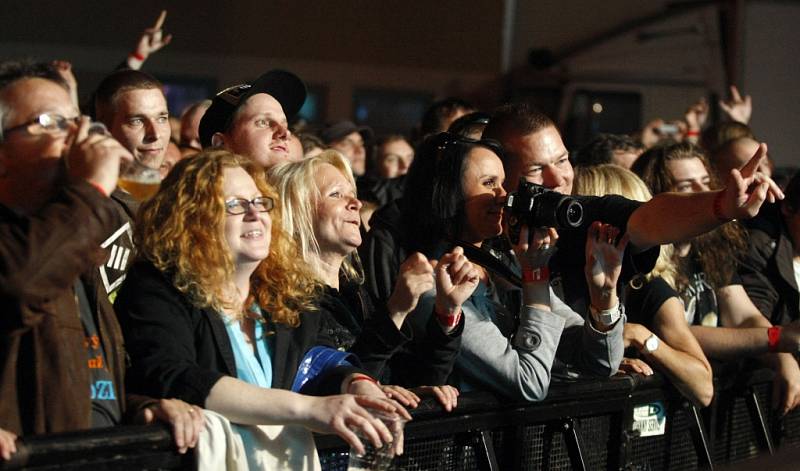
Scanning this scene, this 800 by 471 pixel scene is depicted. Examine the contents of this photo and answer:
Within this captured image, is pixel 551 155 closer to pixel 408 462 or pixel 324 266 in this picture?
pixel 324 266

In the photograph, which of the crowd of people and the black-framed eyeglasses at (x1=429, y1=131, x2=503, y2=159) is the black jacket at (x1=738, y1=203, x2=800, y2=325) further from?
the black-framed eyeglasses at (x1=429, y1=131, x2=503, y2=159)

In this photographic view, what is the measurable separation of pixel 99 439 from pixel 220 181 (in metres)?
0.79

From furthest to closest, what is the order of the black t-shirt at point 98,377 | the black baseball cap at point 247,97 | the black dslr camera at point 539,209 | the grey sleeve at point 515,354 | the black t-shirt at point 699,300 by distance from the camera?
the black t-shirt at point 699,300 → the black baseball cap at point 247,97 → the grey sleeve at point 515,354 → the black dslr camera at point 539,209 → the black t-shirt at point 98,377

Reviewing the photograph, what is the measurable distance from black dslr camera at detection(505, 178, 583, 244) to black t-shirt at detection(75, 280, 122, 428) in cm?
117

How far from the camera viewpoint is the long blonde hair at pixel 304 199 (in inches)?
138

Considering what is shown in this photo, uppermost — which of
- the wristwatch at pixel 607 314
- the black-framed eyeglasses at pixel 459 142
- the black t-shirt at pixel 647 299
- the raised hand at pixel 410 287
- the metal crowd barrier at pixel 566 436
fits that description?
the black-framed eyeglasses at pixel 459 142

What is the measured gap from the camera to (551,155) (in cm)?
399

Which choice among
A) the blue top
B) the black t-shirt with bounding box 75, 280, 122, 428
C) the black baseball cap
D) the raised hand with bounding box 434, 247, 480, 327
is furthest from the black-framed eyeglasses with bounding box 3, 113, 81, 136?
the black baseball cap

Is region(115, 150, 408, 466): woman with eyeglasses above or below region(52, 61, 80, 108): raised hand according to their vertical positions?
below

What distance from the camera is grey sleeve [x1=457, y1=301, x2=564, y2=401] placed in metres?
3.26

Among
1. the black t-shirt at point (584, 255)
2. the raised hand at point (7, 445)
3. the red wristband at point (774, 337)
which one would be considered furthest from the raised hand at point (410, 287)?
the red wristband at point (774, 337)

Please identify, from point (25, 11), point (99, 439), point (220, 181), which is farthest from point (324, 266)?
point (25, 11)

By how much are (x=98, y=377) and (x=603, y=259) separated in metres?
1.34

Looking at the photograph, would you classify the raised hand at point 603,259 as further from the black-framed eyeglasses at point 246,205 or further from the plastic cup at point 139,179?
the plastic cup at point 139,179
